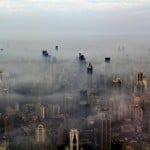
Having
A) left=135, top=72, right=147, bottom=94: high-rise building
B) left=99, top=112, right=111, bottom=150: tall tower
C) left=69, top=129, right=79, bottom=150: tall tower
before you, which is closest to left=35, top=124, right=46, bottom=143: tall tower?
left=69, top=129, right=79, bottom=150: tall tower

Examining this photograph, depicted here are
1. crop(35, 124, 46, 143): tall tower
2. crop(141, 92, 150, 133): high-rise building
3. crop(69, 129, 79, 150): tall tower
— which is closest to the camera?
crop(69, 129, 79, 150): tall tower

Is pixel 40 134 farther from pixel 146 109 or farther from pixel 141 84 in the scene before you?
pixel 141 84

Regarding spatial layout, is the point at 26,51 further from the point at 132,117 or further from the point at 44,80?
the point at 132,117

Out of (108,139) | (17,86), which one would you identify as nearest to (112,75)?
(17,86)

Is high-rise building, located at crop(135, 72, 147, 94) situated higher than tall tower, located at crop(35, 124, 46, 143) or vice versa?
high-rise building, located at crop(135, 72, 147, 94)

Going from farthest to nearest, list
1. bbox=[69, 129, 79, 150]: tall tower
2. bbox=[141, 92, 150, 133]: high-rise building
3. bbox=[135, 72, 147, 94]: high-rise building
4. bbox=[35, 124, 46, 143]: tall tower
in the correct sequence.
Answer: bbox=[135, 72, 147, 94]: high-rise building → bbox=[141, 92, 150, 133]: high-rise building → bbox=[35, 124, 46, 143]: tall tower → bbox=[69, 129, 79, 150]: tall tower

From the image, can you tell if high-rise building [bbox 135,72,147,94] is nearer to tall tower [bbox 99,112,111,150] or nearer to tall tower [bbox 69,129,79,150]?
tall tower [bbox 99,112,111,150]

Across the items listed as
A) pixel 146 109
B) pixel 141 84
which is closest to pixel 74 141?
pixel 146 109
